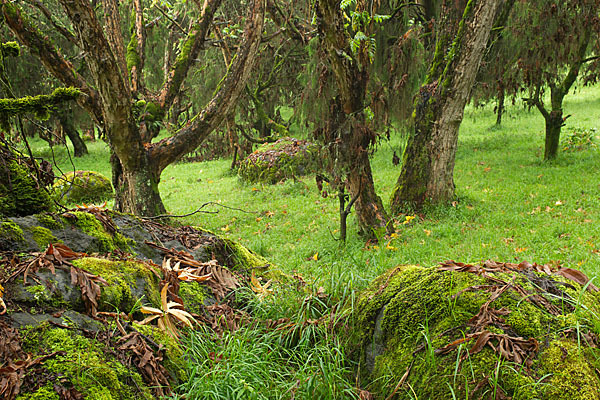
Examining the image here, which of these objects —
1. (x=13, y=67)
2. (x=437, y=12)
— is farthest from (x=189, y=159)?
(x=437, y=12)

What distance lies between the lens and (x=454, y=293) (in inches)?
82.0

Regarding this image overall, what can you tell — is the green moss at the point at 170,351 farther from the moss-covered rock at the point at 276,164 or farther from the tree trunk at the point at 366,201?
the moss-covered rock at the point at 276,164

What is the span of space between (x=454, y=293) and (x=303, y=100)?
6.37 meters

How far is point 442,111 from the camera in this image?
8430 mm

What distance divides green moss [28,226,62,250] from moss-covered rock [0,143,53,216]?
0.93 feet

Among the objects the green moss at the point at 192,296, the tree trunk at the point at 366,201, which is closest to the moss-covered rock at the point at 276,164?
the tree trunk at the point at 366,201

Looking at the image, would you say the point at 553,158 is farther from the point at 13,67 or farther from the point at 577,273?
the point at 13,67

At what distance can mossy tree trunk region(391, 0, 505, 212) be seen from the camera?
799 centimetres

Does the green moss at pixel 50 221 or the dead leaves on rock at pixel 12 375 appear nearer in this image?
the dead leaves on rock at pixel 12 375

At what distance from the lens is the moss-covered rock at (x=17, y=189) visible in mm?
2744

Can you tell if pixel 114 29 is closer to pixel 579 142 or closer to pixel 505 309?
pixel 505 309

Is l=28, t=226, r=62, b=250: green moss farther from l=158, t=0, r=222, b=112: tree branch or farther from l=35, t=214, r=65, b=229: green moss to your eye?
l=158, t=0, r=222, b=112: tree branch

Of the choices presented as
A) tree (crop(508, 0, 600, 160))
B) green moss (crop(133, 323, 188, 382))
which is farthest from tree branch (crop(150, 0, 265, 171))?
tree (crop(508, 0, 600, 160))

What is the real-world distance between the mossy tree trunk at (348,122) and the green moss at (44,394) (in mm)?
5158
